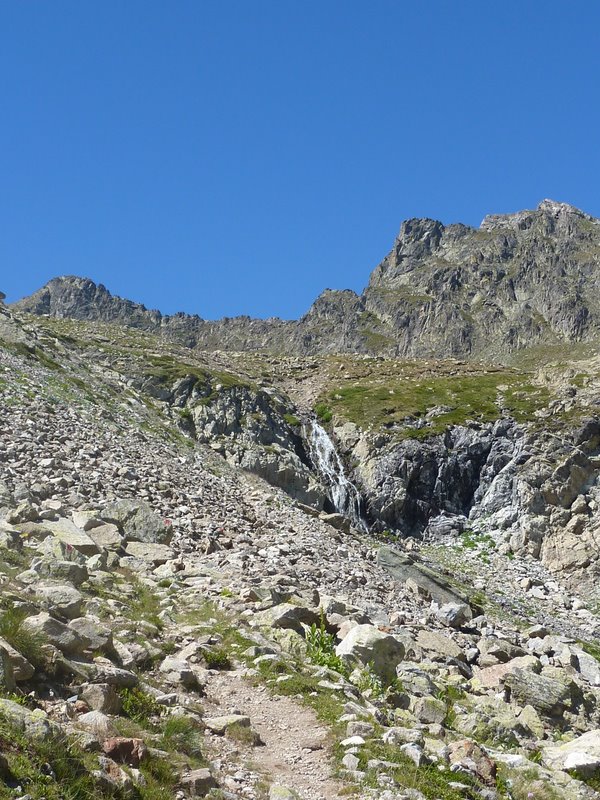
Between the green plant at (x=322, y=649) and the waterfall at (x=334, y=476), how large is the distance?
34911mm

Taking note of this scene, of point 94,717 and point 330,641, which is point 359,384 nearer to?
point 330,641

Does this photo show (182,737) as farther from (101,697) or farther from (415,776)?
(415,776)

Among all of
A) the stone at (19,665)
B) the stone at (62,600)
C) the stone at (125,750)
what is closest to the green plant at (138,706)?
the stone at (125,750)

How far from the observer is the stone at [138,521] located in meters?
23.0

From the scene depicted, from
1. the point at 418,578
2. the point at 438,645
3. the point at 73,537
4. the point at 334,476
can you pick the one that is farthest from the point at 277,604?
the point at 334,476

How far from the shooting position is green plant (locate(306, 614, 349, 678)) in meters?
14.2

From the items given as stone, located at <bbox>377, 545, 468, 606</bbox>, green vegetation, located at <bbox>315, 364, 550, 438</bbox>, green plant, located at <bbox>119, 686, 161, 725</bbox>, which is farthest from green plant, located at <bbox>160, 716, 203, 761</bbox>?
green vegetation, located at <bbox>315, 364, 550, 438</bbox>

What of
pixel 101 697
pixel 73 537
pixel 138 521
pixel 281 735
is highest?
pixel 138 521

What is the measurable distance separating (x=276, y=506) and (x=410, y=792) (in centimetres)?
2433

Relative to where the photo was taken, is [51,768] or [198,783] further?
[198,783]

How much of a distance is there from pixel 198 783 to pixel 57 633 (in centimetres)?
372

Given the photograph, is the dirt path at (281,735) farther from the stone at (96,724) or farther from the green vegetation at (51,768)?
the green vegetation at (51,768)

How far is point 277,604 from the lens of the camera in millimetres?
17484

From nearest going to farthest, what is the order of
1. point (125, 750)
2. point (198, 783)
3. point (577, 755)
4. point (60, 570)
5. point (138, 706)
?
point (125, 750)
point (198, 783)
point (138, 706)
point (577, 755)
point (60, 570)
